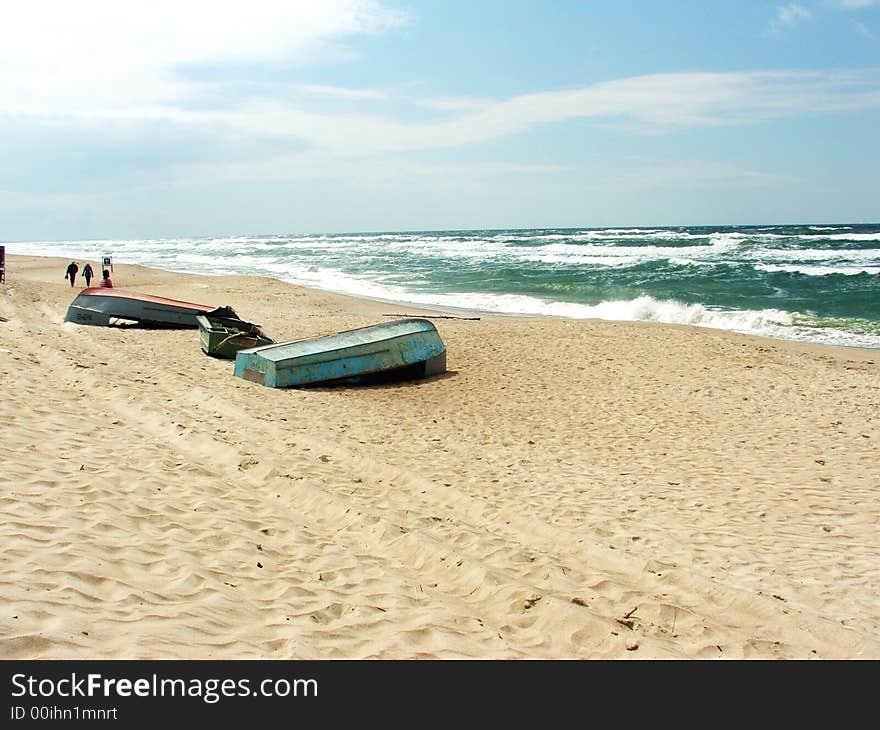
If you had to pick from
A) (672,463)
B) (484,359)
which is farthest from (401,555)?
(484,359)

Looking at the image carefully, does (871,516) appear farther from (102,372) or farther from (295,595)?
(102,372)

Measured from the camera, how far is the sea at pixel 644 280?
72.4 feet

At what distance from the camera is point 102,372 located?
10180mm

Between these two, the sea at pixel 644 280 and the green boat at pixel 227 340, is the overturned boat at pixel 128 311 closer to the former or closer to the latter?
the green boat at pixel 227 340

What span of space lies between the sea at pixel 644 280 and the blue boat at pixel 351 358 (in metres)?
10.9

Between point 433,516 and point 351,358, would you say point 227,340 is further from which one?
point 433,516

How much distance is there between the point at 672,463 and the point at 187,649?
18.3ft

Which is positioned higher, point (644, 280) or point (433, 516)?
point (644, 280)

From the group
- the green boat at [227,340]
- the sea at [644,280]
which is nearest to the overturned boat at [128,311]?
the green boat at [227,340]

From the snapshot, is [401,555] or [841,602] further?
[401,555]

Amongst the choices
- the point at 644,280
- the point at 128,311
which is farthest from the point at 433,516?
the point at 644,280

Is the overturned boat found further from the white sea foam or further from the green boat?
the white sea foam

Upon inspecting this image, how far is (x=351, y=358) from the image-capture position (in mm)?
11281

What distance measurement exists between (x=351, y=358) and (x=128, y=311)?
311 inches
